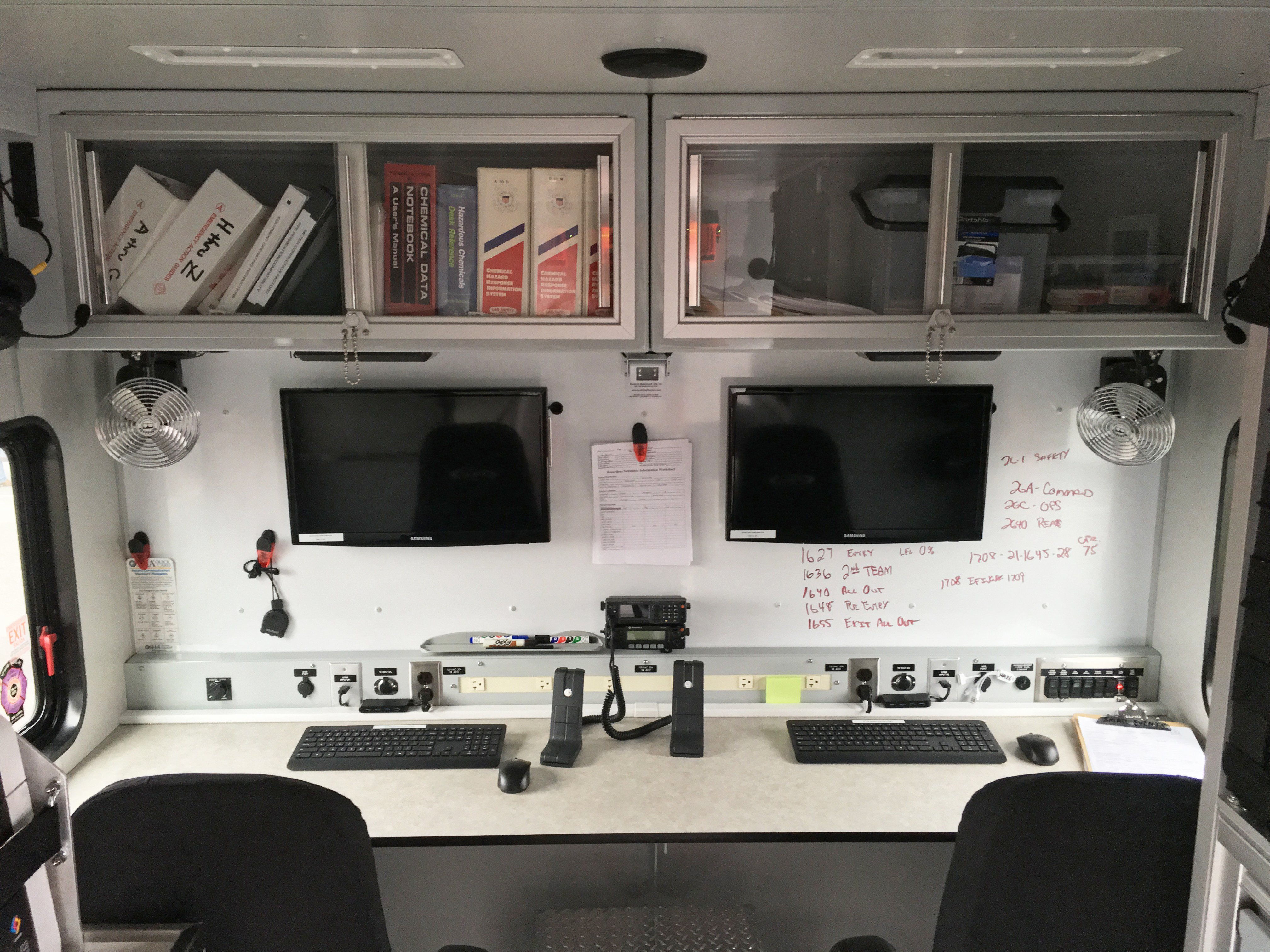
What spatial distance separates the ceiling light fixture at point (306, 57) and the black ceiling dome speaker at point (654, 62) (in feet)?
0.91

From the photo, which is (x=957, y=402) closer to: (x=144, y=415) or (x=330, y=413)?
(x=330, y=413)

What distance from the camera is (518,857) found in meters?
2.39

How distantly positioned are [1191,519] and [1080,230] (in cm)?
89

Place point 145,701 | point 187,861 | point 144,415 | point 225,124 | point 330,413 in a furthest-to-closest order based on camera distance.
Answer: point 145,701, point 330,413, point 144,415, point 225,124, point 187,861

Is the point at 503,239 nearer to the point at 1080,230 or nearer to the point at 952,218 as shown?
the point at 952,218

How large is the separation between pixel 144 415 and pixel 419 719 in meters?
1.05

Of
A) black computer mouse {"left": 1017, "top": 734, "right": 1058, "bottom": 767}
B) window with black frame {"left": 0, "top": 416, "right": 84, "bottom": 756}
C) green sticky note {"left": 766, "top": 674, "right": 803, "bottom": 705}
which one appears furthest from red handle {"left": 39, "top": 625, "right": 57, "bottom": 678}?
black computer mouse {"left": 1017, "top": 734, "right": 1058, "bottom": 767}

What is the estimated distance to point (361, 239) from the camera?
1.83m

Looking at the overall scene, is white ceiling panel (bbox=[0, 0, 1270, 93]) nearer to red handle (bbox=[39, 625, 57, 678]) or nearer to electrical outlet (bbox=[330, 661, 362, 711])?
red handle (bbox=[39, 625, 57, 678])

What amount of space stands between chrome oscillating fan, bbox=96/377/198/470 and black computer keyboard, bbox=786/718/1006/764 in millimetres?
1722

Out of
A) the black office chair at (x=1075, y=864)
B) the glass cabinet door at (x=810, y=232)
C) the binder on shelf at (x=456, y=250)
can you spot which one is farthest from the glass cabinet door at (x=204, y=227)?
the black office chair at (x=1075, y=864)

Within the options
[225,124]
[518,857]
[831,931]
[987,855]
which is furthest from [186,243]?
[831,931]

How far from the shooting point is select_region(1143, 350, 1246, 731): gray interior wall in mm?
2156

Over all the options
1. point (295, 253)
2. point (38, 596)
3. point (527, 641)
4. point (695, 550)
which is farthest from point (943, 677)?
point (38, 596)
